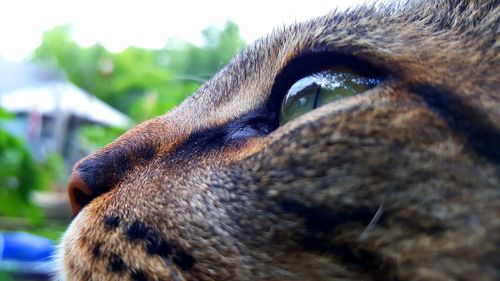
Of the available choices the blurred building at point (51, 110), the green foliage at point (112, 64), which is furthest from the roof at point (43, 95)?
the green foliage at point (112, 64)

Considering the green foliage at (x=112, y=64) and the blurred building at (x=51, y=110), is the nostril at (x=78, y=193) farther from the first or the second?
the green foliage at (x=112, y=64)

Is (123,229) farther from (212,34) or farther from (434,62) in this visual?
(212,34)

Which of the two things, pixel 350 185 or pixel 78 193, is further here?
pixel 78 193

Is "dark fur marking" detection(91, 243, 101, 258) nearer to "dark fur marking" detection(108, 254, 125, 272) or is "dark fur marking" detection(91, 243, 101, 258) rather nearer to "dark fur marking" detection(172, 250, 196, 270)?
"dark fur marking" detection(108, 254, 125, 272)

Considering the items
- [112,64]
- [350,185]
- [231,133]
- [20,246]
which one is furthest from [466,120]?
[112,64]

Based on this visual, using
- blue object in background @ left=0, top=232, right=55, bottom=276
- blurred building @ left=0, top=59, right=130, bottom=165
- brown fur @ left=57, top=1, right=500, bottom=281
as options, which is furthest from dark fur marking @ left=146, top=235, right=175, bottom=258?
blurred building @ left=0, top=59, right=130, bottom=165

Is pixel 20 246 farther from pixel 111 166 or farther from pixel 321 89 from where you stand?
pixel 321 89

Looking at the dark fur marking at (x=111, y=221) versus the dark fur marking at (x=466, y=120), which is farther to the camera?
the dark fur marking at (x=111, y=221)
